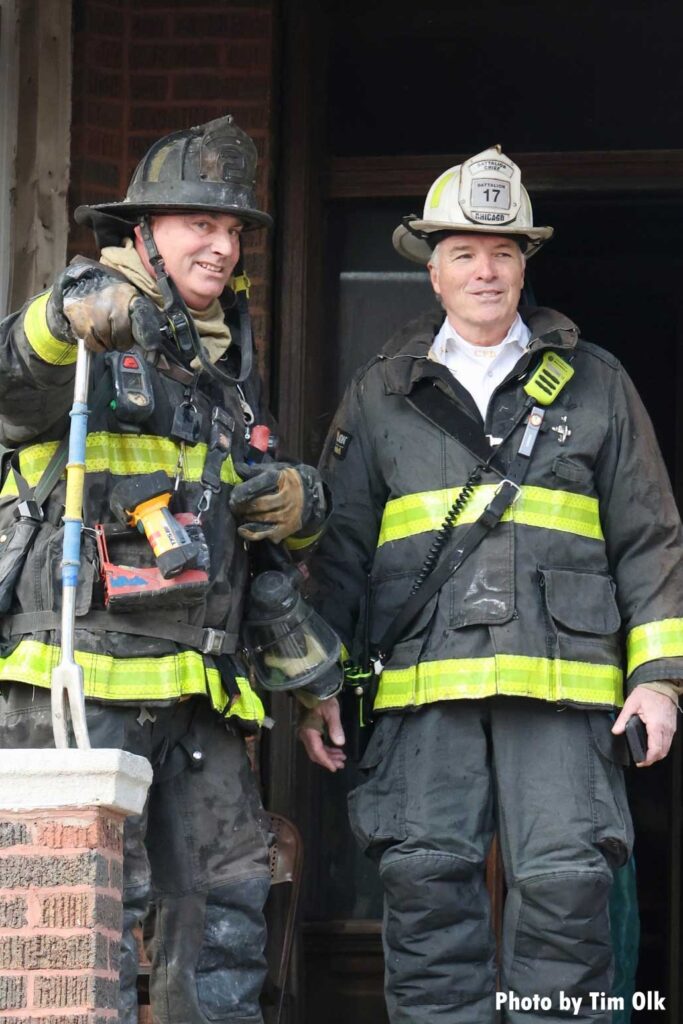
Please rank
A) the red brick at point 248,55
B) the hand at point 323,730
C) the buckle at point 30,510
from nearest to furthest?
1. the buckle at point 30,510
2. the hand at point 323,730
3. the red brick at point 248,55

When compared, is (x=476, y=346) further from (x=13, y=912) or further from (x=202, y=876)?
(x=13, y=912)

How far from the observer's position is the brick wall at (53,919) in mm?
4660

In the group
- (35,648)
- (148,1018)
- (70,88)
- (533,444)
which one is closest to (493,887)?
(148,1018)

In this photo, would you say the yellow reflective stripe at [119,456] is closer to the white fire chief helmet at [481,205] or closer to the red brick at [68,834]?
the red brick at [68,834]

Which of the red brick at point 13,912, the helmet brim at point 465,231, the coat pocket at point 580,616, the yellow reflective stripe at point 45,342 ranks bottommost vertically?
the red brick at point 13,912

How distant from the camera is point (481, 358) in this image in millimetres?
6238

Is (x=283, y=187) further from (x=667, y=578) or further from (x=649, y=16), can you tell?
(x=667, y=578)

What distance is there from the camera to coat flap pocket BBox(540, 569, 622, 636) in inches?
231

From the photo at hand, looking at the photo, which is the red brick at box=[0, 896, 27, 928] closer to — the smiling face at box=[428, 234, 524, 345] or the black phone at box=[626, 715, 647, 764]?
the black phone at box=[626, 715, 647, 764]

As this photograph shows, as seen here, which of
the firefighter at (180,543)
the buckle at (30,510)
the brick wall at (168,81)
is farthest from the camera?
the brick wall at (168,81)

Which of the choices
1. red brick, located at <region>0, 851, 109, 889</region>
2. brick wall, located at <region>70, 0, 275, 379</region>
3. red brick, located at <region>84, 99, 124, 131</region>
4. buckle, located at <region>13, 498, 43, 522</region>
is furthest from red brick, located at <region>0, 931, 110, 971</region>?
red brick, located at <region>84, 99, 124, 131</region>

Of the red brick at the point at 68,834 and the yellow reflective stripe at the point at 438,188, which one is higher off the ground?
the yellow reflective stripe at the point at 438,188

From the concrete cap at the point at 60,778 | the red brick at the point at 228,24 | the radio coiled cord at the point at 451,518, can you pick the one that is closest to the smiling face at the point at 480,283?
the radio coiled cord at the point at 451,518

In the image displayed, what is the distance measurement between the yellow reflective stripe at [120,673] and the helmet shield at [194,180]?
125 cm
